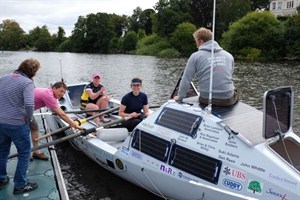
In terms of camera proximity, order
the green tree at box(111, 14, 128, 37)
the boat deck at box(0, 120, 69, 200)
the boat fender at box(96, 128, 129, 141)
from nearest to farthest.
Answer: the boat deck at box(0, 120, 69, 200) < the boat fender at box(96, 128, 129, 141) < the green tree at box(111, 14, 128, 37)

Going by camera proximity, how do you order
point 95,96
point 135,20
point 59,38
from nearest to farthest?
point 95,96 → point 135,20 → point 59,38

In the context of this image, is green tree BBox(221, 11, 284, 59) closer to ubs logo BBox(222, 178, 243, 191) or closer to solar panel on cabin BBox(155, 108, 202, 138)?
solar panel on cabin BBox(155, 108, 202, 138)

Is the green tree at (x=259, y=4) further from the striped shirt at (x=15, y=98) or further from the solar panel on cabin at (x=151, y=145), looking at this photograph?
the striped shirt at (x=15, y=98)

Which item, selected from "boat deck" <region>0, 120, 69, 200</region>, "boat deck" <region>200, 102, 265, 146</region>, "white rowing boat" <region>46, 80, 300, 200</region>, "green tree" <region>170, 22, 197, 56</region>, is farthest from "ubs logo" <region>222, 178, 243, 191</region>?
"green tree" <region>170, 22, 197, 56</region>

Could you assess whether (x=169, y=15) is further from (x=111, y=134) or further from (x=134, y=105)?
(x=111, y=134)

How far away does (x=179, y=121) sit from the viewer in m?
6.02

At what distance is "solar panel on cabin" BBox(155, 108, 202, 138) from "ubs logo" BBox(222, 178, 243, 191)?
93 centimetres

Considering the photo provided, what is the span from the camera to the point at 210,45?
604 cm

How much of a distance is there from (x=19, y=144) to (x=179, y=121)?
2765 millimetres

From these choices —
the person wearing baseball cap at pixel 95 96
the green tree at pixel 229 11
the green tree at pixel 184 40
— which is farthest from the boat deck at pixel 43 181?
the green tree at pixel 229 11

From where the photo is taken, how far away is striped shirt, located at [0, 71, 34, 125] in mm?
5168

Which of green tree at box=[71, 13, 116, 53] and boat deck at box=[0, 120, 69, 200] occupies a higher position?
green tree at box=[71, 13, 116, 53]

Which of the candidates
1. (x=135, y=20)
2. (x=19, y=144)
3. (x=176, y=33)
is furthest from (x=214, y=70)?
(x=135, y=20)

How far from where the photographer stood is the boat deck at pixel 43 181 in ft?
18.7
